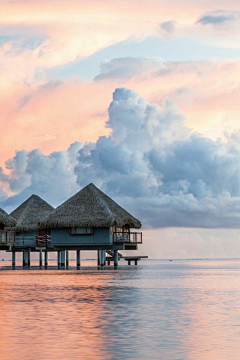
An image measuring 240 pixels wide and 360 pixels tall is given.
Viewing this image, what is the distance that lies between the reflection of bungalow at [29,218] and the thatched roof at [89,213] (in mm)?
7361

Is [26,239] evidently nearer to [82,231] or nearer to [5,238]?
[5,238]

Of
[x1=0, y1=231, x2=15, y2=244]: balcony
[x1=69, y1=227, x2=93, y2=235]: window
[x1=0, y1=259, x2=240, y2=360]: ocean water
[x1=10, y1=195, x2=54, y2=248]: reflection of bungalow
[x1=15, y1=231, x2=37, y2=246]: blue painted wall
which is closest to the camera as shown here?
[x1=0, y1=259, x2=240, y2=360]: ocean water

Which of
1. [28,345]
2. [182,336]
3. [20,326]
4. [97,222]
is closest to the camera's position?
[28,345]

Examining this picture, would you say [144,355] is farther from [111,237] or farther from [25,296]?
[111,237]

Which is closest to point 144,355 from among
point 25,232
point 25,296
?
point 25,296

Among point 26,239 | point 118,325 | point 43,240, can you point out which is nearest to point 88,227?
point 43,240

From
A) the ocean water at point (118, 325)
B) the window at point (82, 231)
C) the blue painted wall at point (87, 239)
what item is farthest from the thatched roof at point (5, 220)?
the ocean water at point (118, 325)

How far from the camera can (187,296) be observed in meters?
36.2

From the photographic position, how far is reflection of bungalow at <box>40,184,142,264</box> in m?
69.2

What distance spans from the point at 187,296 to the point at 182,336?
50.8 ft

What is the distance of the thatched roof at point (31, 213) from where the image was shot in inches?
3167

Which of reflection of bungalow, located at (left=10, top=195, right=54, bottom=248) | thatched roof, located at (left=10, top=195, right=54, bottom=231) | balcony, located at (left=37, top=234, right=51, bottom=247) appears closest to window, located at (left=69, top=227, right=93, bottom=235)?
balcony, located at (left=37, top=234, right=51, bottom=247)

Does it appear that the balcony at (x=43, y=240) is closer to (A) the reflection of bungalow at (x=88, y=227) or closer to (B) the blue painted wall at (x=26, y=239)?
(A) the reflection of bungalow at (x=88, y=227)

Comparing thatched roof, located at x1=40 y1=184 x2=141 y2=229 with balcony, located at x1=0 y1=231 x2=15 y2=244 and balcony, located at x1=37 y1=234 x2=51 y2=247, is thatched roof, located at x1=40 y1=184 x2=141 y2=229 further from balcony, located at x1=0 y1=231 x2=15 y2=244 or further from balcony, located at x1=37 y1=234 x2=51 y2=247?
balcony, located at x1=0 y1=231 x2=15 y2=244
